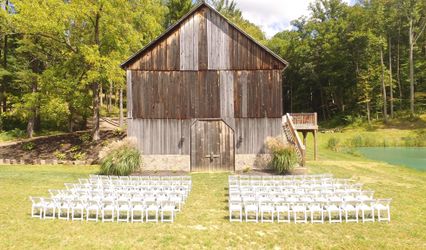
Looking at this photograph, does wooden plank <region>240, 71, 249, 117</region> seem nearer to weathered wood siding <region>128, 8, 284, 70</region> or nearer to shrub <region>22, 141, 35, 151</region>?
weathered wood siding <region>128, 8, 284, 70</region>

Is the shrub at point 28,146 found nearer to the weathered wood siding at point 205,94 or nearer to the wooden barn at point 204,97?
the wooden barn at point 204,97

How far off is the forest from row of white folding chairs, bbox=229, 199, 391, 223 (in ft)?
56.9

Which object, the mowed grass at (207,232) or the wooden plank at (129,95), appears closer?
the mowed grass at (207,232)

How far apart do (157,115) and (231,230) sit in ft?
41.5

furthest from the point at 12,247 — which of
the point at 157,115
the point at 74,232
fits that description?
the point at 157,115

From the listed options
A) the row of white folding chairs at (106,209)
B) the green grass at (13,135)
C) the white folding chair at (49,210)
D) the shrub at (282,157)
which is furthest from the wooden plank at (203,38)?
the green grass at (13,135)

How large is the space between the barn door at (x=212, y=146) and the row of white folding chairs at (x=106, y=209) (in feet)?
30.6

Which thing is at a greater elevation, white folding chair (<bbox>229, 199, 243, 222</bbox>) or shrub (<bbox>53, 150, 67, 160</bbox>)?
shrub (<bbox>53, 150, 67, 160</bbox>)

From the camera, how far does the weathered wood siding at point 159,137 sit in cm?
2055

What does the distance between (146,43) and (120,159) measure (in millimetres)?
17176

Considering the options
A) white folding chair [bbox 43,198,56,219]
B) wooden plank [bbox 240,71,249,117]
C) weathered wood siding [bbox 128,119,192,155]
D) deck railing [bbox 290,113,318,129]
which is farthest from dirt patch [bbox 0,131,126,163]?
deck railing [bbox 290,113,318,129]

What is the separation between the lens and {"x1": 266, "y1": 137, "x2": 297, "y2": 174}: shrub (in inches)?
731

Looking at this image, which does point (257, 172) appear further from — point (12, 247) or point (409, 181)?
point (12, 247)

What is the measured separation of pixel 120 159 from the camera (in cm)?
1833
